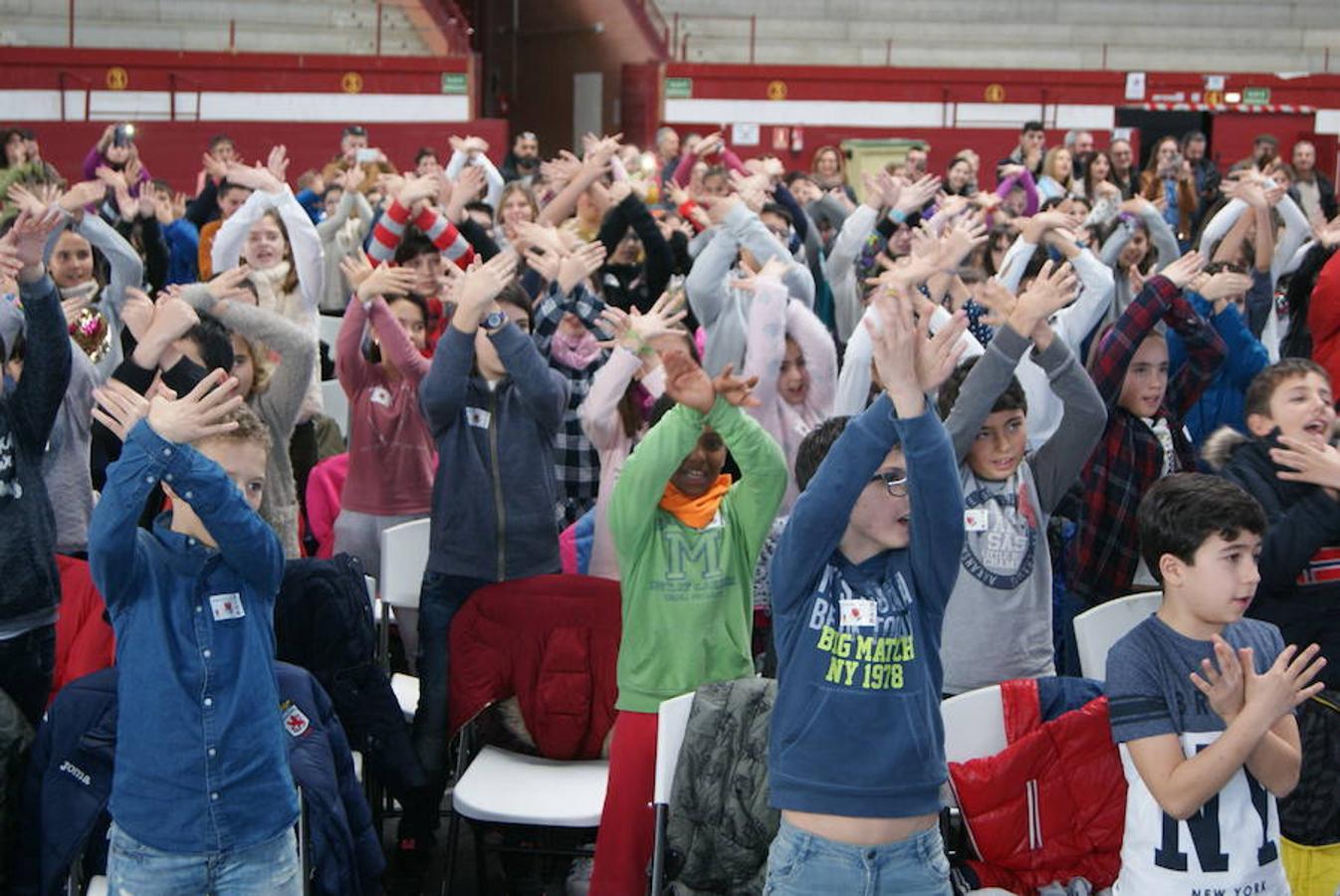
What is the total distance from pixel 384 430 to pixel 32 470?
1.49 meters

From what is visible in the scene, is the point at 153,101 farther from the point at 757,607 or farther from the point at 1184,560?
the point at 1184,560

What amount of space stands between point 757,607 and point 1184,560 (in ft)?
6.03

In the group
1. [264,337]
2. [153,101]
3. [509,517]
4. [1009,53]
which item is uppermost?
[1009,53]

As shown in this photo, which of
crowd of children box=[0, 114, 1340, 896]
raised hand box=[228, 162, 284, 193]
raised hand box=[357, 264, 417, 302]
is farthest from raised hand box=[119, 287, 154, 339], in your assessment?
raised hand box=[228, 162, 284, 193]

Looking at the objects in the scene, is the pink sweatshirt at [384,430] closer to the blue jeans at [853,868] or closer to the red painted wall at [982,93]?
the blue jeans at [853,868]

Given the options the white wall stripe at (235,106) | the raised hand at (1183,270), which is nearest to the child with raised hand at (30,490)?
the raised hand at (1183,270)

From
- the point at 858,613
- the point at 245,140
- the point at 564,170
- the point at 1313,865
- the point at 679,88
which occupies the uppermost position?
the point at 679,88

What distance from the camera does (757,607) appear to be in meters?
5.01

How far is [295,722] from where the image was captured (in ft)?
12.8

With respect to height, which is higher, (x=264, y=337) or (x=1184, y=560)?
(x=264, y=337)

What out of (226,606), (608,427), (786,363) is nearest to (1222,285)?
(786,363)

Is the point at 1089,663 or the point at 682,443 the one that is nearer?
the point at 682,443

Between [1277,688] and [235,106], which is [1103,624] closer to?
[1277,688]

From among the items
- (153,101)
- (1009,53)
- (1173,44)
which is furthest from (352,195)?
(1173,44)
